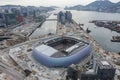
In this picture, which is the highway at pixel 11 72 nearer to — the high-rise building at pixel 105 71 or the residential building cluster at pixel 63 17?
the high-rise building at pixel 105 71

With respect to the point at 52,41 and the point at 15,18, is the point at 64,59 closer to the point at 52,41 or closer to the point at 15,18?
the point at 52,41

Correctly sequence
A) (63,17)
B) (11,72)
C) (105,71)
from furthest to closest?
(63,17)
(11,72)
(105,71)

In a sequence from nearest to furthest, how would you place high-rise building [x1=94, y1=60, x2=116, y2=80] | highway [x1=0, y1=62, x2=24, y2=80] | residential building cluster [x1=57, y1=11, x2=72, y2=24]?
high-rise building [x1=94, y1=60, x2=116, y2=80], highway [x1=0, y1=62, x2=24, y2=80], residential building cluster [x1=57, y1=11, x2=72, y2=24]

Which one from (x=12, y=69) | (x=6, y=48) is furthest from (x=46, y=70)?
(x=6, y=48)

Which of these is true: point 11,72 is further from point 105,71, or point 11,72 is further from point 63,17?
point 63,17

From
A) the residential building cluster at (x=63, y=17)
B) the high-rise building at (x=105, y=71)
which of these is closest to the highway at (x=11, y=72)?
the high-rise building at (x=105, y=71)

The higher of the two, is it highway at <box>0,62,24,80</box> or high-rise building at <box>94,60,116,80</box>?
high-rise building at <box>94,60,116,80</box>

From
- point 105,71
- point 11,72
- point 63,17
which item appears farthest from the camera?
point 63,17

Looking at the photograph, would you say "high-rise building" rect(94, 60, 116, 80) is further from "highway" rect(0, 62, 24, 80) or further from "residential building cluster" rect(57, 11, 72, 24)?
"residential building cluster" rect(57, 11, 72, 24)

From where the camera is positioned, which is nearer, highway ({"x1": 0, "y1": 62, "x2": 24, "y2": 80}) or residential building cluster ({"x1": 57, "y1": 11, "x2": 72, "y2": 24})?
highway ({"x1": 0, "y1": 62, "x2": 24, "y2": 80})

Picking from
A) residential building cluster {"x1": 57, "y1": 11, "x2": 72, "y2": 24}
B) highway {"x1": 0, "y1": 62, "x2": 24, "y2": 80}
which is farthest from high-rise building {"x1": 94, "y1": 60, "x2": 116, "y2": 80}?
residential building cluster {"x1": 57, "y1": 11, "x2": 72, "y2": 24}

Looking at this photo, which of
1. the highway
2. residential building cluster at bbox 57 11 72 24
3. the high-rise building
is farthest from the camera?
residential building cluster at bbox 57 11 72 24

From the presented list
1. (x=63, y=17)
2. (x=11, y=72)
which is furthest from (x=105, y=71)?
(x=63, y=17)
